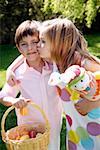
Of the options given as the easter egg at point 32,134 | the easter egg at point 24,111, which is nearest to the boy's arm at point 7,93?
the easter egg at point 24,111

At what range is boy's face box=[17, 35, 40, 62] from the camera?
282 centimetres

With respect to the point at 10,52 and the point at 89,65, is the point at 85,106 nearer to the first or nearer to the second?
the point at 89,65

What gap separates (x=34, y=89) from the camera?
292cm

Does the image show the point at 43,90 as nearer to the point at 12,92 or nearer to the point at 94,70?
the point at 12,92

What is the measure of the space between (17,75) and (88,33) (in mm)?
9292

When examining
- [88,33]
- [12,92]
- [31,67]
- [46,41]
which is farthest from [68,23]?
[88,33]

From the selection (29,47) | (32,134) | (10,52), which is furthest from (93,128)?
(10,52)

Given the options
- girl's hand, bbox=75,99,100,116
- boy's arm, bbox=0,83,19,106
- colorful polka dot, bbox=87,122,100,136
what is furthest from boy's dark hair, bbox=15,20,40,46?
colorful polka dot, bbox=87,122,100,136

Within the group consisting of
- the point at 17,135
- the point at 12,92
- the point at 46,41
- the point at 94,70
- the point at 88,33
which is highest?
the point at 46,41

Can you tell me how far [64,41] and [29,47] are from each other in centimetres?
32

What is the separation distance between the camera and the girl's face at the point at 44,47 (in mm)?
2625

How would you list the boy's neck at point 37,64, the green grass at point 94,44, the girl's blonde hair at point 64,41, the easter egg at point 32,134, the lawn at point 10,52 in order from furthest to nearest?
the green grass at point 94,44 < the lawn at point 10,52 < the boy's neck at point 37,64 < the easter egg at point 32,134 < the girl's blonde hair at point 64,41

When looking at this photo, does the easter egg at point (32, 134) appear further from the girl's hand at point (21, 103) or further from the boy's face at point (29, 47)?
the boy's face at point (29, 47)

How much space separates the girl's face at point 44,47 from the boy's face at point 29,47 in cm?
13
